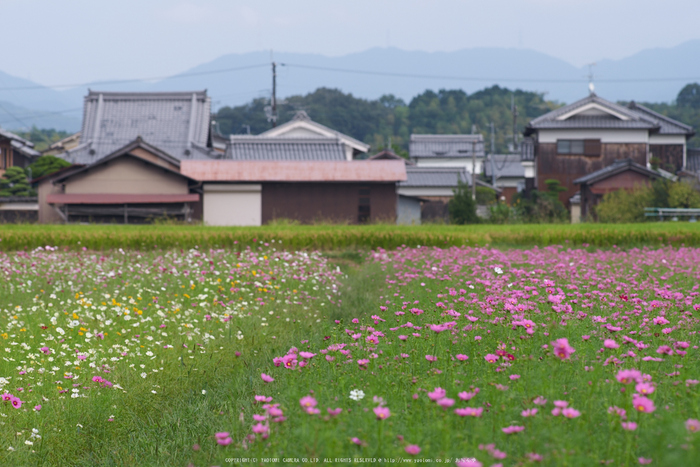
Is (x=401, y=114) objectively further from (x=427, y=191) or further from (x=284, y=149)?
(x=284, y=149)

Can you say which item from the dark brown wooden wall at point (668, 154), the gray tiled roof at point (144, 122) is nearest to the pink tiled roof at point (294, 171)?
the gray tiled roof at point (144, 122)

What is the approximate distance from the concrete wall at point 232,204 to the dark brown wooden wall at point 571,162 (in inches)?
755

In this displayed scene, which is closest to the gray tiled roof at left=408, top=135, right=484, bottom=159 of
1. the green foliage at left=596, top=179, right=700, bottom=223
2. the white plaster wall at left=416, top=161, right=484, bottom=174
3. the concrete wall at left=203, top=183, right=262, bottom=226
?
the white plaster wall at left=416, top=161, right=484, bottom=174

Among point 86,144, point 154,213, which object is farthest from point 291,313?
point 86,144

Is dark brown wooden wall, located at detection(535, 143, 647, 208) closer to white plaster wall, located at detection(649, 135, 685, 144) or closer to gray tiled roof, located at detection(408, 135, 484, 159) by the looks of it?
white plaster wall, located at detection(649, 135, 685, 144)

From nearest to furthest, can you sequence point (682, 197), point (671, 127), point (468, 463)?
point (468, 463), point (682, 197), point (671, 127)

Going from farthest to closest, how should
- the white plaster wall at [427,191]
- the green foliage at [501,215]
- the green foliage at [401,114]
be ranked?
the green foliage at [401,114]
the white plaster wall at [427,191]
the green foliage at [501,215]

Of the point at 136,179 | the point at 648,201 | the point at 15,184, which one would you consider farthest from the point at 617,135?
the point at 15,184

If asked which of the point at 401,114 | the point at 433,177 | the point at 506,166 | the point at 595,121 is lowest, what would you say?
the point at 433,177

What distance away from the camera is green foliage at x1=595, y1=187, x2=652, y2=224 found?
2548 cm

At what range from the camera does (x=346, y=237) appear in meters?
17.4

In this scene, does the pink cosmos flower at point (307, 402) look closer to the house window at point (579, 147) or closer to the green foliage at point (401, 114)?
the house window at point (579, 147)

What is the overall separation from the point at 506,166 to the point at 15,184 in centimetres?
4040

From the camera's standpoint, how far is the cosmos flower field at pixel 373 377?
3023 millimetres
